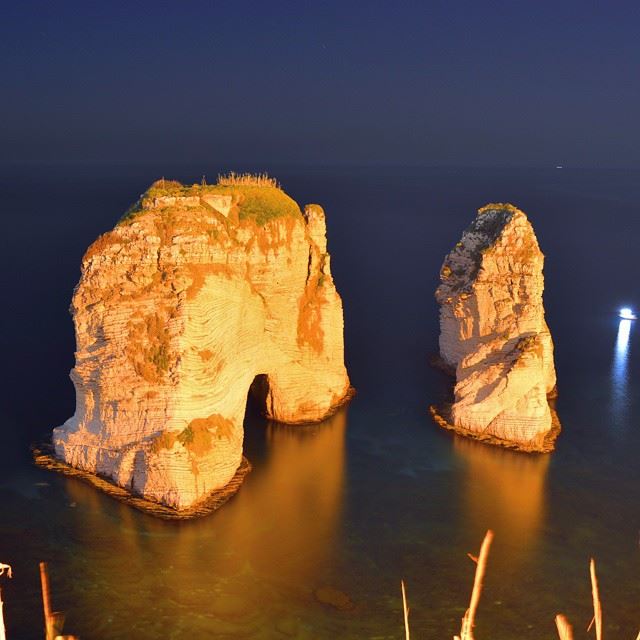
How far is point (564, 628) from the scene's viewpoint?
20.9 meters

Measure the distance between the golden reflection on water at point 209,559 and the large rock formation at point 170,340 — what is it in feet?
4.59

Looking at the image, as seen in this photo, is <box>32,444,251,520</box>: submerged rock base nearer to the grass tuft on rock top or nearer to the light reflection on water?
the grass tuft on rock top

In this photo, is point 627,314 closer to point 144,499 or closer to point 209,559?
point 144,499

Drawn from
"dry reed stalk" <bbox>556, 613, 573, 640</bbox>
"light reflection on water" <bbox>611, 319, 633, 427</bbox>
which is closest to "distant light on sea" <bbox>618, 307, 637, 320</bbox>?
"light reflection on water" <bbox>611, 319, 633, 427</bbox>

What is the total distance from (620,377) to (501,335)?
34.7 ft

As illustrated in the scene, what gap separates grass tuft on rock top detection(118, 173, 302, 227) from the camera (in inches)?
1157

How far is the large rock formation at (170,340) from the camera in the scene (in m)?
27.0

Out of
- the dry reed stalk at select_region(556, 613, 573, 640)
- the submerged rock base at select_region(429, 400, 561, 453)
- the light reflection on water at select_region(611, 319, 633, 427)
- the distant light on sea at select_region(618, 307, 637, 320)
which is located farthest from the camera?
the distant light on sea at select_region(618, 307, 637, 320)

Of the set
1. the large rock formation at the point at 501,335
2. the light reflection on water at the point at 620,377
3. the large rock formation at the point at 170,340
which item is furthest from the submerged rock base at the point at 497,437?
Result: the large rock formation at the point at 170,340

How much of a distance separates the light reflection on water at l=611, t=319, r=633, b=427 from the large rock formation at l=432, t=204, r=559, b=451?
10.3 feet

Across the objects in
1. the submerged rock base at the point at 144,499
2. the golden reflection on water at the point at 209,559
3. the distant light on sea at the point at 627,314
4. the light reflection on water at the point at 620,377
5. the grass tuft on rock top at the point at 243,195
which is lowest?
the golden reflection on water at the point at 209,559

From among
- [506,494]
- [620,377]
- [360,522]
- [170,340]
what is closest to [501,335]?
[506,494]

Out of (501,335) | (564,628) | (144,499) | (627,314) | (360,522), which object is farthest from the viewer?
(627,314)

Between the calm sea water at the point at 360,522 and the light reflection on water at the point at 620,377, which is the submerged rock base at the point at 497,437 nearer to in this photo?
the calm sea water at the point at 360,522
